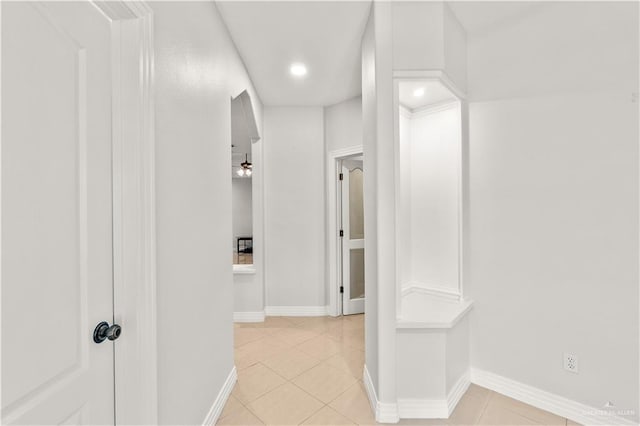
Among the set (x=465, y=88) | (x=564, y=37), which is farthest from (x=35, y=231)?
(x=564, y=37)

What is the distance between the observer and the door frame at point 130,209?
110cm

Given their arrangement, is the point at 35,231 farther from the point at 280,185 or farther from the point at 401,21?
the point at 280,185

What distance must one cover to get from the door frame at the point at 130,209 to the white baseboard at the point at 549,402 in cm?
222

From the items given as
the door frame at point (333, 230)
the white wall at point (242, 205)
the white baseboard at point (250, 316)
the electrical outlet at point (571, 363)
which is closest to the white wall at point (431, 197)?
the electrical outlet at point (571, 363)

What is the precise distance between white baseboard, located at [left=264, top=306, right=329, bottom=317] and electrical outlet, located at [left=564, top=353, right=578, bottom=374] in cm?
245

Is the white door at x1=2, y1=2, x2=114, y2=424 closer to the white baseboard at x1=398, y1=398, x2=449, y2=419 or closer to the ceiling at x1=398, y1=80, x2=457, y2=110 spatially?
Result: the white baseboard at x1=398, y1=398, x2=449, y2=419

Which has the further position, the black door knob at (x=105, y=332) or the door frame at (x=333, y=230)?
the door frame at (x=333, y=230)

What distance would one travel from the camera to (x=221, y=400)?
6.44 feet

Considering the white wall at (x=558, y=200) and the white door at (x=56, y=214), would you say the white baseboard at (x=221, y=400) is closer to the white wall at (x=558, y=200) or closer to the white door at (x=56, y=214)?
the white door at (x=56, y=214)

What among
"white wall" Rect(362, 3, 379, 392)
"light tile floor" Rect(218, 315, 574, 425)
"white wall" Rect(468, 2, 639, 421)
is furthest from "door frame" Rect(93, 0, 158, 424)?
"white wall" Rect(468, 2, 639, 421)

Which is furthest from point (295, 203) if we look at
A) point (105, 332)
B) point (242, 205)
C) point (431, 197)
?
point (242, 205)

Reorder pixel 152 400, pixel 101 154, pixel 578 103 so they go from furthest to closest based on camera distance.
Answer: pixel 578 103 → pixel 152 400 → pixel 101 154

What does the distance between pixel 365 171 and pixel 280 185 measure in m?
1.86

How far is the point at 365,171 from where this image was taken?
2178mm
